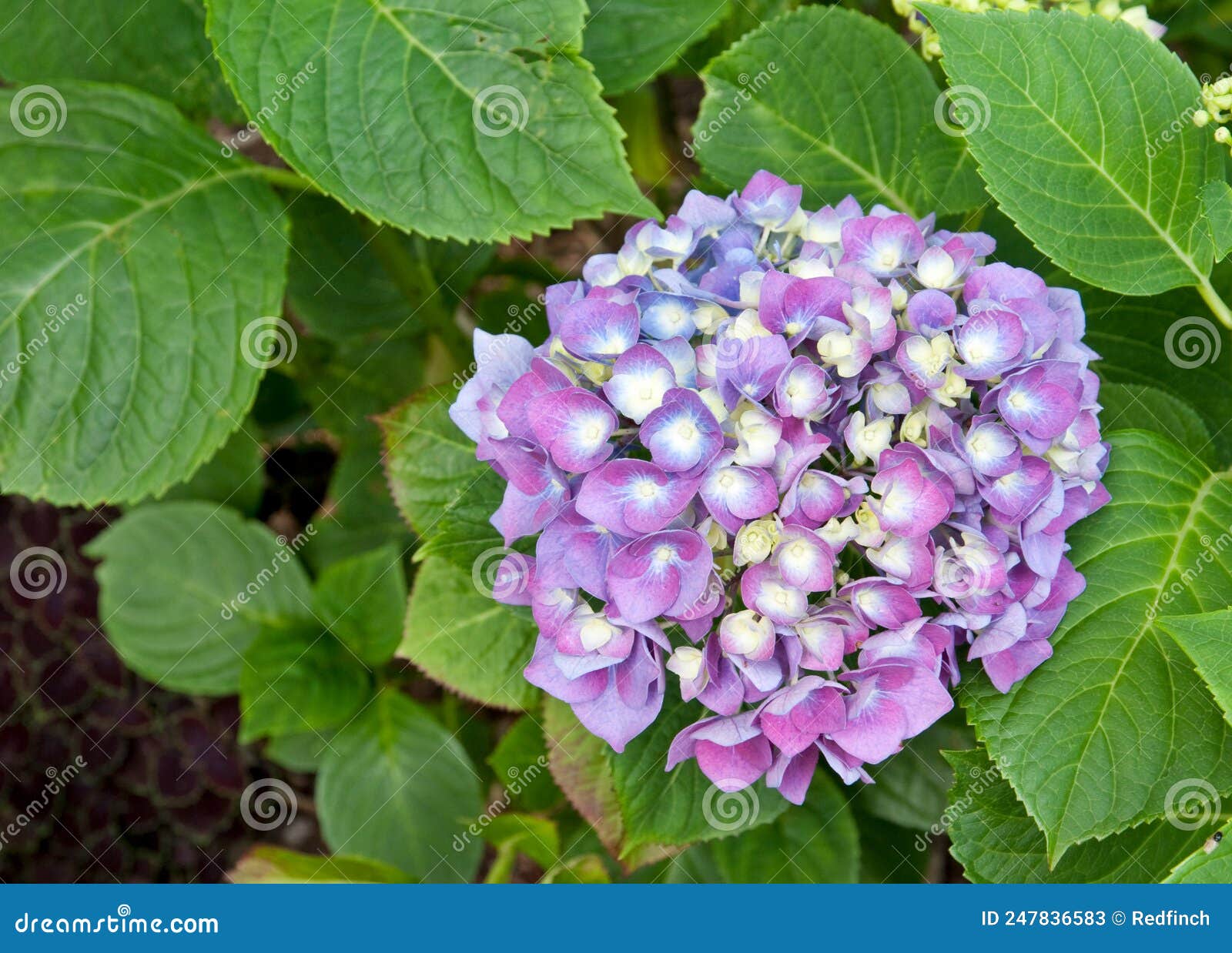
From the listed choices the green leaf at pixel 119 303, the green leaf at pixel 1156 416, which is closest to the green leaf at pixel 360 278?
the green leaf at pixel 119 303

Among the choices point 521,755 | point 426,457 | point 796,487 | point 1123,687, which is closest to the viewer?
point 796,487

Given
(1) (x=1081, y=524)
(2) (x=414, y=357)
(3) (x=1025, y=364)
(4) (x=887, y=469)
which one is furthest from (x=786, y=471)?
(2) (x=414, y=357)

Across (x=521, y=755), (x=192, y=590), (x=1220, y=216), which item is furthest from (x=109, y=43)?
(x=1220, y=216)

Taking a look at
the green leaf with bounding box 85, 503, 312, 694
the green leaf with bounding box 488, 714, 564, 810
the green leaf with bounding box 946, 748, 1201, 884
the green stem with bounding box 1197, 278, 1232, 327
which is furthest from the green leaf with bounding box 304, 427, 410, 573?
the green stem with bounding box 1197, 278, 1232, 327

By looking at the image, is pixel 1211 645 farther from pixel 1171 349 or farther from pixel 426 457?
pixel 426 457

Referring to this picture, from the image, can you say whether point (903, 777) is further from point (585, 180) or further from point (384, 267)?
point (384, 267)

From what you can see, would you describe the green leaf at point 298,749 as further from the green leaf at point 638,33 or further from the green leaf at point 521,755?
the green leaf at point 638,33

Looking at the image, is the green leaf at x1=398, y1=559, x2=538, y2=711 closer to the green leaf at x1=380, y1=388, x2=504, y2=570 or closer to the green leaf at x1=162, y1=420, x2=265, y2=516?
the green leaf at x1=380, y1=388, x2=504, y2=570

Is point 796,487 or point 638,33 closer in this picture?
point 796,487
